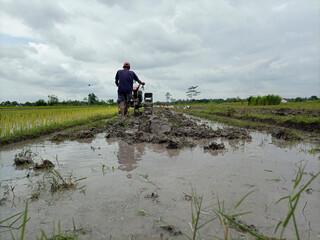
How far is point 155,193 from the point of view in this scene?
1990 millimetres

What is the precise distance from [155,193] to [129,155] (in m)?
1.61

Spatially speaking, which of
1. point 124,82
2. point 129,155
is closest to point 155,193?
point 129,155

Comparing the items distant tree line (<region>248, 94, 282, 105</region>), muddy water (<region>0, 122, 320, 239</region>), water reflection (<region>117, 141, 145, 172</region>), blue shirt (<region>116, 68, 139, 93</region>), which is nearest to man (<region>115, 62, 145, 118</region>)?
blue shirt (<region>116, 68, 139, 93</region>)

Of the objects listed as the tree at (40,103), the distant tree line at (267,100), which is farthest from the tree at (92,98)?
the distant tree line at (267,100)

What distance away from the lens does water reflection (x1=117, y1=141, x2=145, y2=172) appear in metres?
2.88

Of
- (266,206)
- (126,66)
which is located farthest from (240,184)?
(126,66)

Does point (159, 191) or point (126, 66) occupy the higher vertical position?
point (126, 66)

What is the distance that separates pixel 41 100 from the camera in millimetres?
36281

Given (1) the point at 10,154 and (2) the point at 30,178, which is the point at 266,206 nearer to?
(2) the point at 30,178

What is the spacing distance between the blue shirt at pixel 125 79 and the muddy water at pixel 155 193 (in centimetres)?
477

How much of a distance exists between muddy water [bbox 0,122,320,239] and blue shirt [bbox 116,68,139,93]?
4775 mm

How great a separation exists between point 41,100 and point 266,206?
41292mm

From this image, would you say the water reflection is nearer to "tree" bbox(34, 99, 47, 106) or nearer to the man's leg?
the man's leg

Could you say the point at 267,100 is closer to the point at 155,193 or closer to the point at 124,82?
the point at 124,82
